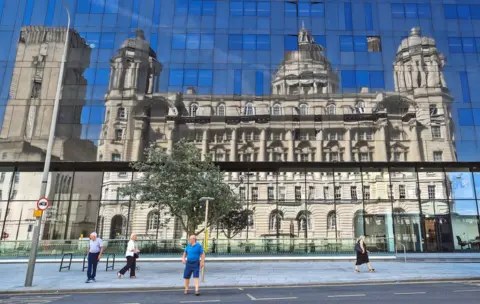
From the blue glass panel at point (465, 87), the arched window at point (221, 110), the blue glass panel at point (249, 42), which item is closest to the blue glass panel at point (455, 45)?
the blue glass panel at point (465, 87)

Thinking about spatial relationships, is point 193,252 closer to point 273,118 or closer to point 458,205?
point 273,118

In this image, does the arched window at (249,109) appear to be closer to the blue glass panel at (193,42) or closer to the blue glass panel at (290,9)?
the blue glass panel at (193,42)

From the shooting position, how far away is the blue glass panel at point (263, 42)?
93.6ft

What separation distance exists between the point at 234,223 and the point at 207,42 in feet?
48.3

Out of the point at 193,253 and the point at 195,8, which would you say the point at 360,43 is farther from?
the point at 193,253

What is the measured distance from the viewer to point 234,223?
85.0 ft

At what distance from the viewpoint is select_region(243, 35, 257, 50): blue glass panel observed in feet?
93.6

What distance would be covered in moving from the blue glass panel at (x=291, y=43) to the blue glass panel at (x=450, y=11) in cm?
1301

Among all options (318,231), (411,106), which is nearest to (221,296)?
(318,231)

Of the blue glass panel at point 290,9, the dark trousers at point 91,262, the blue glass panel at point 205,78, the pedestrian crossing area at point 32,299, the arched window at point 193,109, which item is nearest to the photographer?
the pedestrian crossing area at point 32,299

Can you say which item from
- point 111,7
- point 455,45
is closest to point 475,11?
point 455,45

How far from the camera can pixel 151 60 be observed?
2806 cm

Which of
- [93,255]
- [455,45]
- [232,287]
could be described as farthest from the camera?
[455,45]

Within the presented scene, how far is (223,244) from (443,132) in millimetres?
18096
